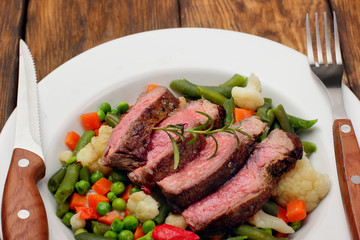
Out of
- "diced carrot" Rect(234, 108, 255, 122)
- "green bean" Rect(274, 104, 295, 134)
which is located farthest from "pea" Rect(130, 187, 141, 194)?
"green bean" Rect(274, 104, 295, 134)

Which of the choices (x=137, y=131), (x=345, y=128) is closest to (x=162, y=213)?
(x=137, y=131)

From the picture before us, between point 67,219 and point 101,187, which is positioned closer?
point 67,219

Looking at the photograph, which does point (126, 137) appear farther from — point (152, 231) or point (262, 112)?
point (262, 112)

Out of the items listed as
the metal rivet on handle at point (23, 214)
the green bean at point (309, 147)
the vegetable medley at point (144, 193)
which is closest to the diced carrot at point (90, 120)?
the vegetable medley at point (144, 193)

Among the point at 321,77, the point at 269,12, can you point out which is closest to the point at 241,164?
the point at 321,77

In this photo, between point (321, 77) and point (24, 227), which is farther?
point (321, 77)

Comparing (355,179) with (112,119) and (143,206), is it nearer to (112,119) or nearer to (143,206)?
(143,206)
